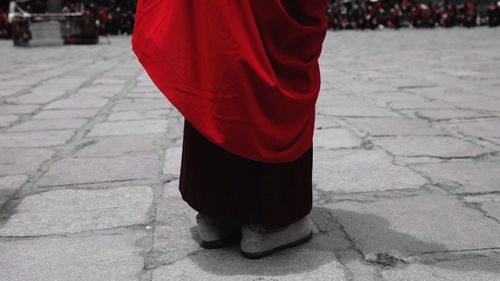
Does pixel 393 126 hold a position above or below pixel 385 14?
below

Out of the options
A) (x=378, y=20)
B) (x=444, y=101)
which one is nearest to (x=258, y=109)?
(x=444, y=101)

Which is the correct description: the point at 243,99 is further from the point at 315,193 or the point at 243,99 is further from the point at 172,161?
the point at 172,161

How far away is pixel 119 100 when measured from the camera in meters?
4.51

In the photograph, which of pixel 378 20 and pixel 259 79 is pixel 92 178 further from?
pixel 378 20

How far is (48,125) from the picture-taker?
11.4 ft

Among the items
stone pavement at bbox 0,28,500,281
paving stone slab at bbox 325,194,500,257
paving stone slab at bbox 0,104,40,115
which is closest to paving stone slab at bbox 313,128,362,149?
stone pavement at bbox 0,28,500,281

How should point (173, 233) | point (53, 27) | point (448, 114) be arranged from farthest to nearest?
point (53, 27) → point (448, 114) → point (173, 233)

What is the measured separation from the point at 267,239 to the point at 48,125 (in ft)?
7.84

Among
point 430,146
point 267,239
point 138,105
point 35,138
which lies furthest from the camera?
point 138,105

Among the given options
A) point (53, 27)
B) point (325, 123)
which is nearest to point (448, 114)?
point (325, 123)

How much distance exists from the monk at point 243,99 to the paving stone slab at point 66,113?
8.02 ft

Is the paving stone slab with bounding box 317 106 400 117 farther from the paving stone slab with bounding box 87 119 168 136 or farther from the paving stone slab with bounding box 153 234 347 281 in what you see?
the paving stone slab with bounding box 153 234 347 281

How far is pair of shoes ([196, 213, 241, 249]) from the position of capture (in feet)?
5.24

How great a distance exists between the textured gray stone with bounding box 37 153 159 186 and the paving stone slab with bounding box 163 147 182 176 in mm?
49
